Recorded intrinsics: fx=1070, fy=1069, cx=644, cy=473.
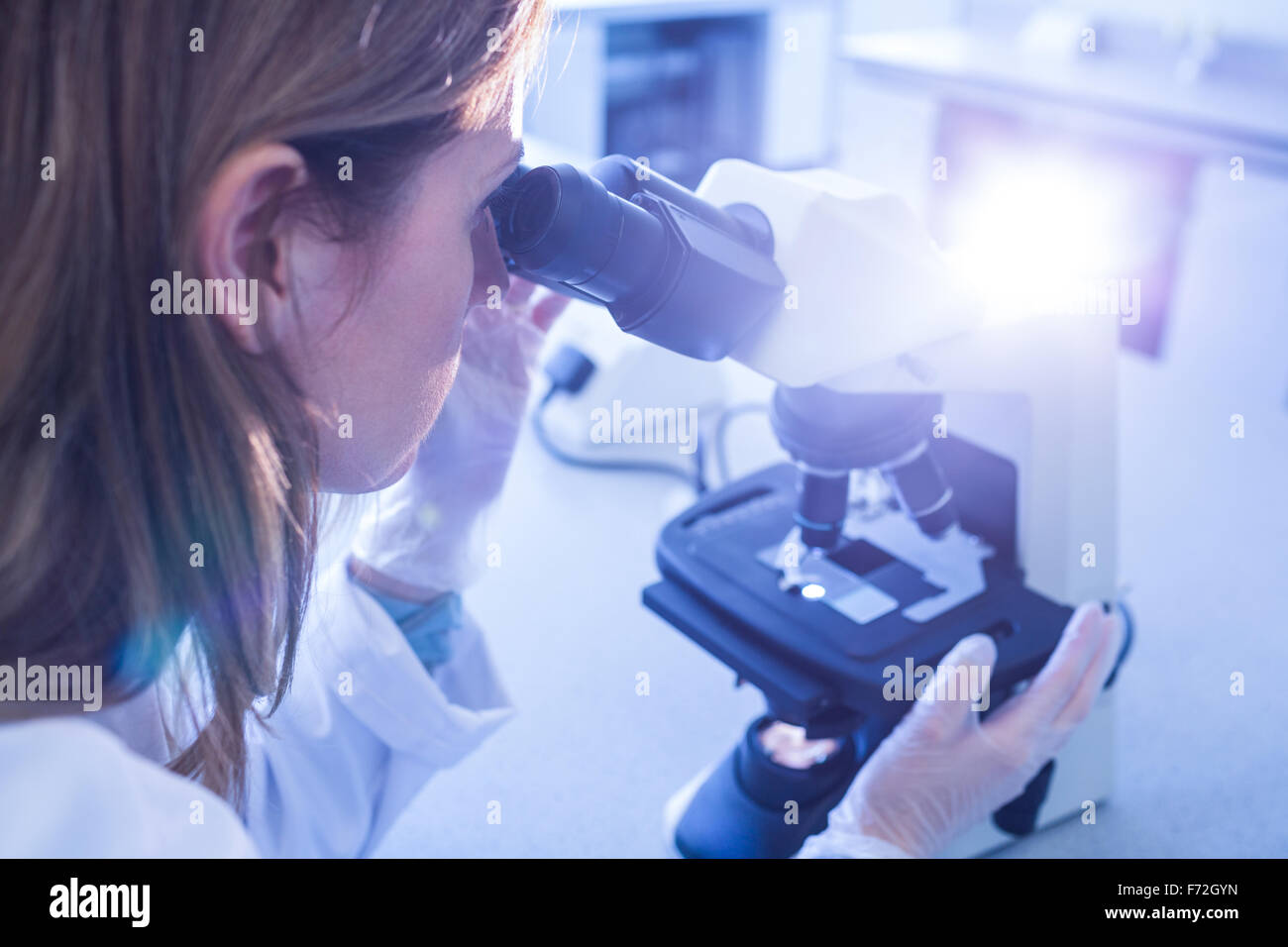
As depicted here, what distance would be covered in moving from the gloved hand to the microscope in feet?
0.61

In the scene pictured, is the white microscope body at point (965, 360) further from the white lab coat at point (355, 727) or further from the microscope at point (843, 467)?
the white lab coat at point (355, 727)

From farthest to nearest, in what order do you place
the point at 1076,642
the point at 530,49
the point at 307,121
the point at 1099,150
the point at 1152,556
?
the point at 1099,150, the point at 1152,556, the point at 1076,642, the point at 530,49, the point at 307,121

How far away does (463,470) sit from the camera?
3.37ft

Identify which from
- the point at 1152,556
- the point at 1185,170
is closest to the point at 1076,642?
the point at 1152,556

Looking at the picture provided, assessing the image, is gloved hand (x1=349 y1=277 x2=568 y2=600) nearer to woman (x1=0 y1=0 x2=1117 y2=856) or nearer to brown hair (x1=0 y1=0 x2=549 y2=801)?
woman (x1=0 y1=0 x2=1117 y2=856)

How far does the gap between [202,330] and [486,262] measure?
0.24 meters

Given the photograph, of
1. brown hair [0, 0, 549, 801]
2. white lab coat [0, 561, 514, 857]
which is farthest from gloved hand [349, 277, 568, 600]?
brown hair [0, 0, 549, 801]

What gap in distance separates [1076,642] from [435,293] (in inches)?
22.2

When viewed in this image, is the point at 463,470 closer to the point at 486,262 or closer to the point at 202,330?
the point at 486,262

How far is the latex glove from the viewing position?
0.83 m

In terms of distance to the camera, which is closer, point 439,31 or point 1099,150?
point 439,31

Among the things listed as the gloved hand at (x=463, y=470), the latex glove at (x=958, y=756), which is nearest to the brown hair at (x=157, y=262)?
the gloved hand at (x=463, y=470)

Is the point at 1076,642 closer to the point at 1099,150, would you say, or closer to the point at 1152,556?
the point at 1152,556
